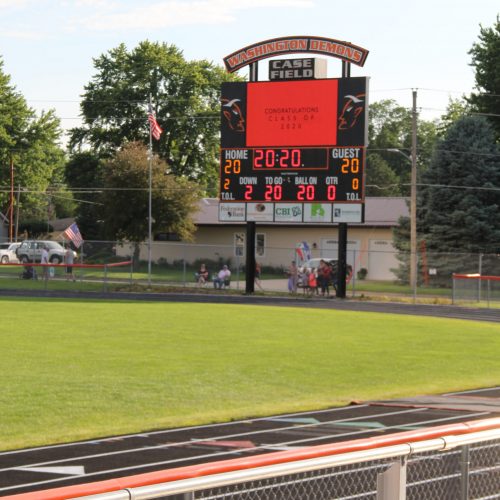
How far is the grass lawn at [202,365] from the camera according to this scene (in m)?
15.7

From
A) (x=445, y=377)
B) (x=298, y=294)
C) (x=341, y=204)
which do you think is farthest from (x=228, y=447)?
(x=298, y=294)

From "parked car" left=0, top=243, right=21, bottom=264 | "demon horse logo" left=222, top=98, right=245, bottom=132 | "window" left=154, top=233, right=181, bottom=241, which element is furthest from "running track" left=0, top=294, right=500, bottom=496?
"window" left=154, top=233, right=181, bottom=241

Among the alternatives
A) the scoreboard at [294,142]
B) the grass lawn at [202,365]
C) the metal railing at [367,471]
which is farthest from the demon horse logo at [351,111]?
the metal railing at [367,471]

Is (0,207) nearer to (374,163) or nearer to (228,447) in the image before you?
(374,163)

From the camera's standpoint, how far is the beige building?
6181 centimetres

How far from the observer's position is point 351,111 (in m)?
40.9

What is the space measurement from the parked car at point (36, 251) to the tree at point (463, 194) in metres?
23.6

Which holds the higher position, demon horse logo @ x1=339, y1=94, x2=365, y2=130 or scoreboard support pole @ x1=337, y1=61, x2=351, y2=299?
demon horse logo @ x1=339, y1=94, x2=365, y2=130

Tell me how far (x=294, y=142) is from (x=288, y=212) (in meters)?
2.94

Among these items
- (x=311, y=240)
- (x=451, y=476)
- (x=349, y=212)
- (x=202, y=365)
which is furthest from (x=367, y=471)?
(x=311, y=240)

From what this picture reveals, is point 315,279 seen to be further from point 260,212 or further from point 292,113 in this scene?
point 292,113

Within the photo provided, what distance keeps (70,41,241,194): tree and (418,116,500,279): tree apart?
28103mm

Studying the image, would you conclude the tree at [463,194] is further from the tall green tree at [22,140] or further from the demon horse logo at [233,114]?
the tall green tree at [22,140]

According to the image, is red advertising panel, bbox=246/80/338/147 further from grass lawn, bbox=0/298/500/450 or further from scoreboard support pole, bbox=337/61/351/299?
grass lawn, bbox=0/298/500/450
